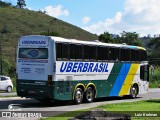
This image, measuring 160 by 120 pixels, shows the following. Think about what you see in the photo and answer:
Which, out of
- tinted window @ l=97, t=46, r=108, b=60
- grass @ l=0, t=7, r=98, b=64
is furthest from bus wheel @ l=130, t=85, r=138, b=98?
grass @ l=0, t=7, r=98, b=64

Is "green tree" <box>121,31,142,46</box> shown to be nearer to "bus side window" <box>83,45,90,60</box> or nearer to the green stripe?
the green stripe

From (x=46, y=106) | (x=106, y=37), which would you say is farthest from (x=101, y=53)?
(x=106, y=37)

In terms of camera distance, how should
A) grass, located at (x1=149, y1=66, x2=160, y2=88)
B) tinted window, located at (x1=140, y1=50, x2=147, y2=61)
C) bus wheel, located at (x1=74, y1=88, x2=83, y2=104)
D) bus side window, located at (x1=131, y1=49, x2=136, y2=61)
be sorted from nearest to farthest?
bus wheel, located at (x1=74, y1=88, x2=83, y2=104)
bus side window, located at (x1=131, y1=49, x2=136, y2=61)
tinted window, located at (x1=140, y1=50, x2=147, y2=61)
grass, located at (x1=149, y1=66, x2=160, y2=88)

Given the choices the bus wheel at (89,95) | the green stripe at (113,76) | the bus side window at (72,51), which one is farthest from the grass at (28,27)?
the bus side window at (72,51)

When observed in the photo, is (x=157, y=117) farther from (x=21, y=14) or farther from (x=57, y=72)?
(x=21, y=14)

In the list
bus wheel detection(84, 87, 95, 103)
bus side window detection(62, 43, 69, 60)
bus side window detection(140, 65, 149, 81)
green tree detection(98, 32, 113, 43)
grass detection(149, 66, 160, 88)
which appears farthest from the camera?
green tree detection(98, 32, 113, 43)

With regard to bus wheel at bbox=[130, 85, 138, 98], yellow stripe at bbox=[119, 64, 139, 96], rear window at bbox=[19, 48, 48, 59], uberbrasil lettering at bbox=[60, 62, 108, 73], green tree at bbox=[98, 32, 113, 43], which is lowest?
bus wheel at bbox=[130, 85, 138, 98]

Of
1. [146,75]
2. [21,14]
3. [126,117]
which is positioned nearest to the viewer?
[126,117]

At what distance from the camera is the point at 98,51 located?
78.8 ft

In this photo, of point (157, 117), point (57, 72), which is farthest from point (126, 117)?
point (57, 72)

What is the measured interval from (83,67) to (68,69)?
1428 millimetres

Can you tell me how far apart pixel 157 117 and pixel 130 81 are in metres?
13.9

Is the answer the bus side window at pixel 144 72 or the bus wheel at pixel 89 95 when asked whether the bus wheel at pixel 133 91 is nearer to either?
the bus side window at pixel 144 72

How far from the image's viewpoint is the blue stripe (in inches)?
1021
